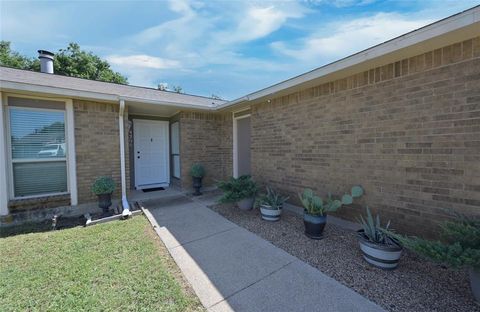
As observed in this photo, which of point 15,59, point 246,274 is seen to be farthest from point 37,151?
point 15,59

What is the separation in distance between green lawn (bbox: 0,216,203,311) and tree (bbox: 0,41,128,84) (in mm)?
20091

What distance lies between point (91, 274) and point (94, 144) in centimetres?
366

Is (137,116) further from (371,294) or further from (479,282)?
(479,282)

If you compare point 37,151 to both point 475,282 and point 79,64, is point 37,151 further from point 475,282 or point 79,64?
point 79,64

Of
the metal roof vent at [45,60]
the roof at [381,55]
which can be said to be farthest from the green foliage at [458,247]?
the metal roof vent at [45,60]

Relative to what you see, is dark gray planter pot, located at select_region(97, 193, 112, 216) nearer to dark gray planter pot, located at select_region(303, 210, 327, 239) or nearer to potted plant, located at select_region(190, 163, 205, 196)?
potted plant, located at select_region(190, 163, 205, 196)

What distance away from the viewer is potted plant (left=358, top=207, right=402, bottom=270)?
2420 millimetres

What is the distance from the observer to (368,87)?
11.0 feet

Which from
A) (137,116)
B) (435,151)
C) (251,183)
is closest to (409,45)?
(435,151)

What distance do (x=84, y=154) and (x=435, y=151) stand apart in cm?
685

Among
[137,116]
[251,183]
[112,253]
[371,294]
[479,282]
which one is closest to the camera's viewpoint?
[479,282]

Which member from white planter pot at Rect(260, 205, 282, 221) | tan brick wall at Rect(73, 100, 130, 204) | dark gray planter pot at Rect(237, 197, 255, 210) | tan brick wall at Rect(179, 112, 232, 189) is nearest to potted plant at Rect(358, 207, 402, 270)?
white planter pot at Rect(260, 205, 282, 221)

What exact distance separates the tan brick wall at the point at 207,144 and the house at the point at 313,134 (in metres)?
0.04

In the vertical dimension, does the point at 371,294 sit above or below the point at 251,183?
below
